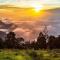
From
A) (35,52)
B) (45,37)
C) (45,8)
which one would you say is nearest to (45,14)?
(45,8)

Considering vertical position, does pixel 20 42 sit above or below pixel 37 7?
below

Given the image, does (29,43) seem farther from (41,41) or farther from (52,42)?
(52,42)

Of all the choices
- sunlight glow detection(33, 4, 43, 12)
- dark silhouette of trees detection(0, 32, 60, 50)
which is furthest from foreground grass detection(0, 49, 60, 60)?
sunlight glow detection(33, 4, 43, 12)

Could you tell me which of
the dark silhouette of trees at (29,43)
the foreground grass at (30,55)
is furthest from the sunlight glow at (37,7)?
the foreground grass at (30,55)

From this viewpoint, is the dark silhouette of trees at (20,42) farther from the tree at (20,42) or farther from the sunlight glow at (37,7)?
the sunlight glow at (37,7)

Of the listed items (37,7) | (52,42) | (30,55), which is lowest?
(30,55)

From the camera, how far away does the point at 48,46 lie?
105 inches

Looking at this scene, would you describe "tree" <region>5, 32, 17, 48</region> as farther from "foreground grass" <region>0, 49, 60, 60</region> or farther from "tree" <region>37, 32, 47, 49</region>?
"tree" <region>37, 32, 47, 49</region>

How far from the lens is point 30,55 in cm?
261

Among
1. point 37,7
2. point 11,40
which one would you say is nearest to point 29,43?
point 11,40

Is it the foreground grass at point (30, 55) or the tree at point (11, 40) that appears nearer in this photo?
the foreground grass at point (30, 55)

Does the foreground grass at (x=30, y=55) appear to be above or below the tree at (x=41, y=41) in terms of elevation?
below

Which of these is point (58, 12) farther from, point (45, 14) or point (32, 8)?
point (32, 8)

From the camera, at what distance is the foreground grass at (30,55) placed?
8.48 feet
